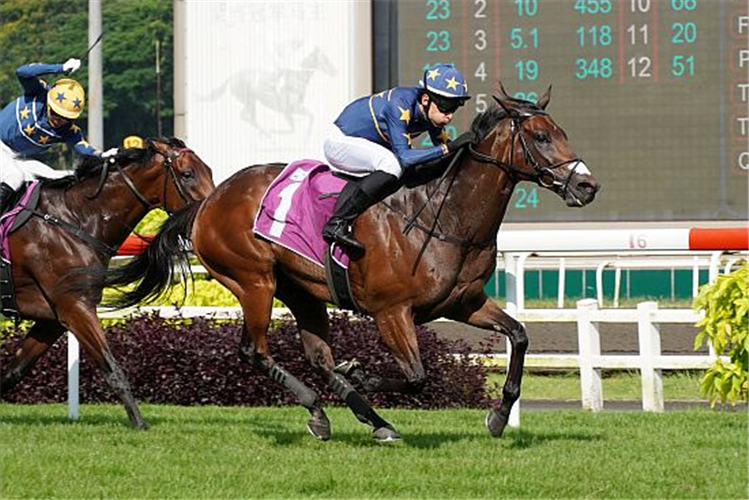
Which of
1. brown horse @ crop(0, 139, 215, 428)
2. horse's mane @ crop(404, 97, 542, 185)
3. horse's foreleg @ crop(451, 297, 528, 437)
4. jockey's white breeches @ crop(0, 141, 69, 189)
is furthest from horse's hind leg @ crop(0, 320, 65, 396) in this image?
horse's foreleg @ crop(451, 297, 528, 437)

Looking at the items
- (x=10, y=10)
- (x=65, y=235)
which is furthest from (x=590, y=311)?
(x=10, y=10)

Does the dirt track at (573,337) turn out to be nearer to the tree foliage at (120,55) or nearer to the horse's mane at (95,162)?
the horse's mane at (95,162)

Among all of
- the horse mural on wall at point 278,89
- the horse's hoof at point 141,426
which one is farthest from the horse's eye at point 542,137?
the horse mural on wall at point 278,89

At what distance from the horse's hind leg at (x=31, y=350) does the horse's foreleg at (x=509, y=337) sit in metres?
2.23

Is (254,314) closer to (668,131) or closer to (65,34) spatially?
(668,131)

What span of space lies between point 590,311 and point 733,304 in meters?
1.67

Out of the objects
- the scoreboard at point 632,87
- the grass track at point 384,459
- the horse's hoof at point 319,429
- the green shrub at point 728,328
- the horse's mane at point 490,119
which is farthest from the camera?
the scoreboard at point 632,87

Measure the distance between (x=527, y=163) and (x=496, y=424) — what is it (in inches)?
43.6

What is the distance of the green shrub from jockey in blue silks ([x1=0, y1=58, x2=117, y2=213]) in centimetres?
293

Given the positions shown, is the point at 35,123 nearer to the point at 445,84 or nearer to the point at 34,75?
the point at 34,75

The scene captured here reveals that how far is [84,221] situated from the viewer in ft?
25.4

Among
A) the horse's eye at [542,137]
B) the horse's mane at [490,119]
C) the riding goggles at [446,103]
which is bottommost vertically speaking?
the horse's eye at [542,137]

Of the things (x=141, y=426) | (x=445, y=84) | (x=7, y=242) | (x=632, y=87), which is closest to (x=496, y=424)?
(x=445, y=84)

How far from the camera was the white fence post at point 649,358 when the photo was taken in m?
8.53
